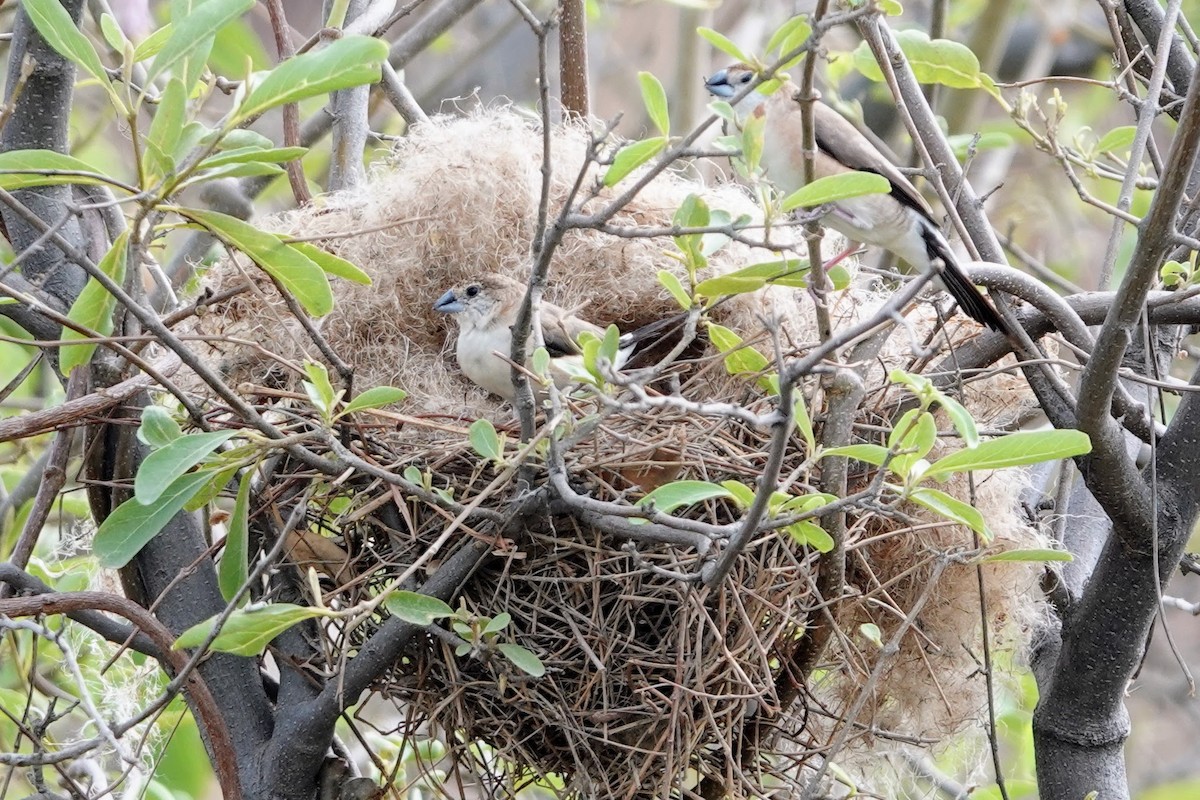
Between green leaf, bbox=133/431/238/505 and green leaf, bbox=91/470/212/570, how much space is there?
87mm

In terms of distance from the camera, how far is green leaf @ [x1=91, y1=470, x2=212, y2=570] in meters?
2.10

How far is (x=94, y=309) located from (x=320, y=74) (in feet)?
2.11

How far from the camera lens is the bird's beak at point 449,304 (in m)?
2.98

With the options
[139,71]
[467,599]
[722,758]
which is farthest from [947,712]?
[139,71]

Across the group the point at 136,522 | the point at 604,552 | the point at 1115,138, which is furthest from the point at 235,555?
the point at 1115,138

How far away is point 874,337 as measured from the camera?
2441 millimetres

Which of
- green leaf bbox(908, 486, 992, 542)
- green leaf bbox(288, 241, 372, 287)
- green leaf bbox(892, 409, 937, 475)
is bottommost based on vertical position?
green leaf bbox(908, 486, 992, 542)

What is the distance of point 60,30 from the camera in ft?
6.32

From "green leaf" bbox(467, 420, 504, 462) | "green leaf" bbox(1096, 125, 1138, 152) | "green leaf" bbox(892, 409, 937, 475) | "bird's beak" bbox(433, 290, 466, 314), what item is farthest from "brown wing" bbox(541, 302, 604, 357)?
"green leaf" bbox(1096, 125, 1138, 152)

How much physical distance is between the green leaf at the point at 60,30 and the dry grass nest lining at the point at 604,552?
687 mm

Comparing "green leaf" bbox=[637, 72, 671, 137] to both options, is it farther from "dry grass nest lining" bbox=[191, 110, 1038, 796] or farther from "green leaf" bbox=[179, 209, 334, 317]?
"green leaf" bbox=[179, 209, 334, 317]

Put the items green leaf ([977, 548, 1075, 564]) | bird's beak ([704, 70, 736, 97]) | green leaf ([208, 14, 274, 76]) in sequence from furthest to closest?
1. green leaf ([208, 14, 274, 76])
2. bird's beak ([704, 70, 736, 97])
3. green leaf ([977, 548, 1075, 564])

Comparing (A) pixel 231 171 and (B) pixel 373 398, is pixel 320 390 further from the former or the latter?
(A) pixel 231 171

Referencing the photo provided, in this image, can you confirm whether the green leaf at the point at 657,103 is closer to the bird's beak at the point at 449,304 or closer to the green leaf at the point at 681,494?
the green leaf at the point at 681,494
